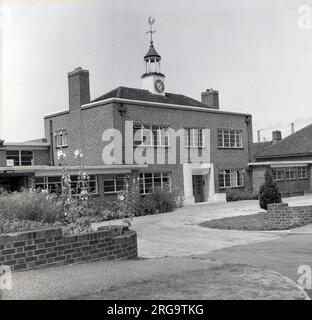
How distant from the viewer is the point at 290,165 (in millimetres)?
39875

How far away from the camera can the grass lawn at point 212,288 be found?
6465mm

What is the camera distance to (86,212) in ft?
33.6

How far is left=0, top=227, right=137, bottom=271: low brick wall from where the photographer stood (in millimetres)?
7441

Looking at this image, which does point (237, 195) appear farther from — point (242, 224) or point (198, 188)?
point (242, 224)

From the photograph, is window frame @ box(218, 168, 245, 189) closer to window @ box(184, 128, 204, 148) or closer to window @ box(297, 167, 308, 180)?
window @ box(184, 128, 204, 148)

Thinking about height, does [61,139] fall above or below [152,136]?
above

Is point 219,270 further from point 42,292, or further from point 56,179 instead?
point 56,179

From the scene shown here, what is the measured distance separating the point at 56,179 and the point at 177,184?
9572 millimetres

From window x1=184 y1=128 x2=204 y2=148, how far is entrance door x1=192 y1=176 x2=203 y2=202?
89.8 inches

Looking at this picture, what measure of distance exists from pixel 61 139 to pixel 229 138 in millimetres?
12100

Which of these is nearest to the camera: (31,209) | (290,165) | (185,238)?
(31,209)

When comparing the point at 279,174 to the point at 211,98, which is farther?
the point at 211,98

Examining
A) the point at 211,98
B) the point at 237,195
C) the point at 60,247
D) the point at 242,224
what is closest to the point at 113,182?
the point at 242,224
